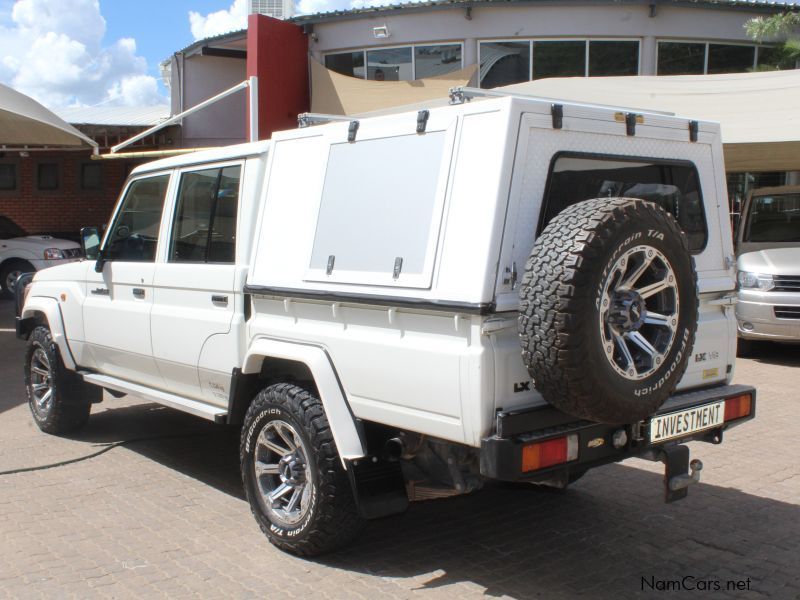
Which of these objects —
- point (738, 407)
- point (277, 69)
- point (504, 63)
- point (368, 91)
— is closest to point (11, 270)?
point (277, 69)

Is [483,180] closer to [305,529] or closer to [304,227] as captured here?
[304,227]

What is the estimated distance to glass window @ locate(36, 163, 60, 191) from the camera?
64.6ft

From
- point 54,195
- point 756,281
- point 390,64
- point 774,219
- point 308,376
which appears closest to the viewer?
point 308,376

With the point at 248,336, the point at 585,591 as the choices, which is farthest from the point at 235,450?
the point at 585,591

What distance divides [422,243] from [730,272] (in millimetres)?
1831

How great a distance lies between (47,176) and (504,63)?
10.8m

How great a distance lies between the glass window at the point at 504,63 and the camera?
16297 mm

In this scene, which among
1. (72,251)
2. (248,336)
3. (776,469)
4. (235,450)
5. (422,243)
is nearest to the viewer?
(422,243)

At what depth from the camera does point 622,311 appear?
3.40 meters

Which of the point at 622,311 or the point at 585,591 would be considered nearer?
the point at 622,311

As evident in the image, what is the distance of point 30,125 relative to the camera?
13578 mm

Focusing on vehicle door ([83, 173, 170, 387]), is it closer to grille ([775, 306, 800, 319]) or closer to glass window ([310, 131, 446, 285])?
glass window ([310, 131, 446, 285])

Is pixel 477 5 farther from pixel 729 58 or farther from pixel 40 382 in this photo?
pixel 40 382

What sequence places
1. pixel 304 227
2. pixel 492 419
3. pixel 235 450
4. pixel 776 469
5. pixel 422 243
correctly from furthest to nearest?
pixel 235 450 < pixel 776 469 < pixel 304 227 < pixel 422 243 < pixel 492 419
